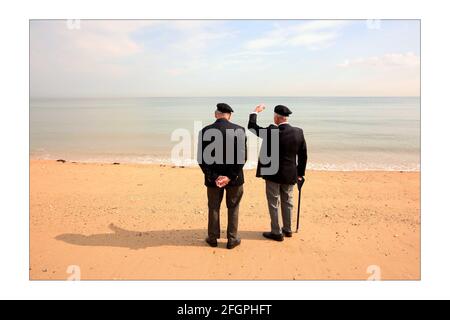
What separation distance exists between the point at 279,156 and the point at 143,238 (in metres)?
2.51

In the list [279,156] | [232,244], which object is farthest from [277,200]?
[232,244]

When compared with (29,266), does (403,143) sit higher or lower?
higher

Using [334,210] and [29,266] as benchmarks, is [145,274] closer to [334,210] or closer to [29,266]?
[29,266]

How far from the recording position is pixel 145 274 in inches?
166

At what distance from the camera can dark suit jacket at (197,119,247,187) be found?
459 cm

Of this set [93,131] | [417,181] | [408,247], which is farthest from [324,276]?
[93,131]

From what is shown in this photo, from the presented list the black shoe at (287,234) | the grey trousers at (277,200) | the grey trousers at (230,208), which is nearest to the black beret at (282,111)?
the grey trousers at (277,200)

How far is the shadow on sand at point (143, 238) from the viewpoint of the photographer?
5016mm

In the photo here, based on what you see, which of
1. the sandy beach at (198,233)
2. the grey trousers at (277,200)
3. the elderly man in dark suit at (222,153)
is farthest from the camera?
the grey trousers at (277,200)

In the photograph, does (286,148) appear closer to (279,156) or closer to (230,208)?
(279,156)

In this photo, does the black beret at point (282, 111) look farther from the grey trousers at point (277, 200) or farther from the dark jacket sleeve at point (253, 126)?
the grey trousers at point (277, 200)

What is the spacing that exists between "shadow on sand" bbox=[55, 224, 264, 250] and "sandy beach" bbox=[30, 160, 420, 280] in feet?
0.05

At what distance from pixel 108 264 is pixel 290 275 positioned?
2.42 meters

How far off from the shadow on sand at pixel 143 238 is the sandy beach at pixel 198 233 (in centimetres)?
2
